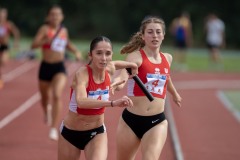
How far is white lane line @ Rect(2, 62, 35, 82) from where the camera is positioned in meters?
23.4

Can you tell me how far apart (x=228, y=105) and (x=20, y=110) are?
559 centimetres

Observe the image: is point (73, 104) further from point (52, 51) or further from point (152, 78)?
point (52, 51)

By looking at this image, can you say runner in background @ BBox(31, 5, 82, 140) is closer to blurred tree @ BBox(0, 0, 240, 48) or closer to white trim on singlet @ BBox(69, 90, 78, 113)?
white trim on singlet @ BBox(69, 90, 78, 113)

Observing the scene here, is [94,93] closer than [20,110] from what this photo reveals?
Yes

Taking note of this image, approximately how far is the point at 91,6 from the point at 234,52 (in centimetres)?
1170

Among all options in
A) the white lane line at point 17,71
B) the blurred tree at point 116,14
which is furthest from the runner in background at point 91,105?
the blurred tree at point 116,14

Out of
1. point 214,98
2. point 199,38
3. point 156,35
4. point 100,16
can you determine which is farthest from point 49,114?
point 100,16

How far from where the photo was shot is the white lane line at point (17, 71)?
23.4 metres

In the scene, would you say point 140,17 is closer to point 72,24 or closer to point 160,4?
point 160,4

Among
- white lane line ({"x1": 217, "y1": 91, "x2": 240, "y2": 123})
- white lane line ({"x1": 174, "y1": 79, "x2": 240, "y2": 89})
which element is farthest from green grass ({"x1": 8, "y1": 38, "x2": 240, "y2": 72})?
white lane line ({"x1": 217, "y1": 91, "x2": 240, "y2": 123})

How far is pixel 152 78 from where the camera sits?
7.88m

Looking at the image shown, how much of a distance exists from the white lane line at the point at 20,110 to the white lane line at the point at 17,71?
440 cm

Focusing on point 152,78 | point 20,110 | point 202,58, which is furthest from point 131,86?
point 202,58

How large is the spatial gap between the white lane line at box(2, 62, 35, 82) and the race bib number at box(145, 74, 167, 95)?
15.3 m
